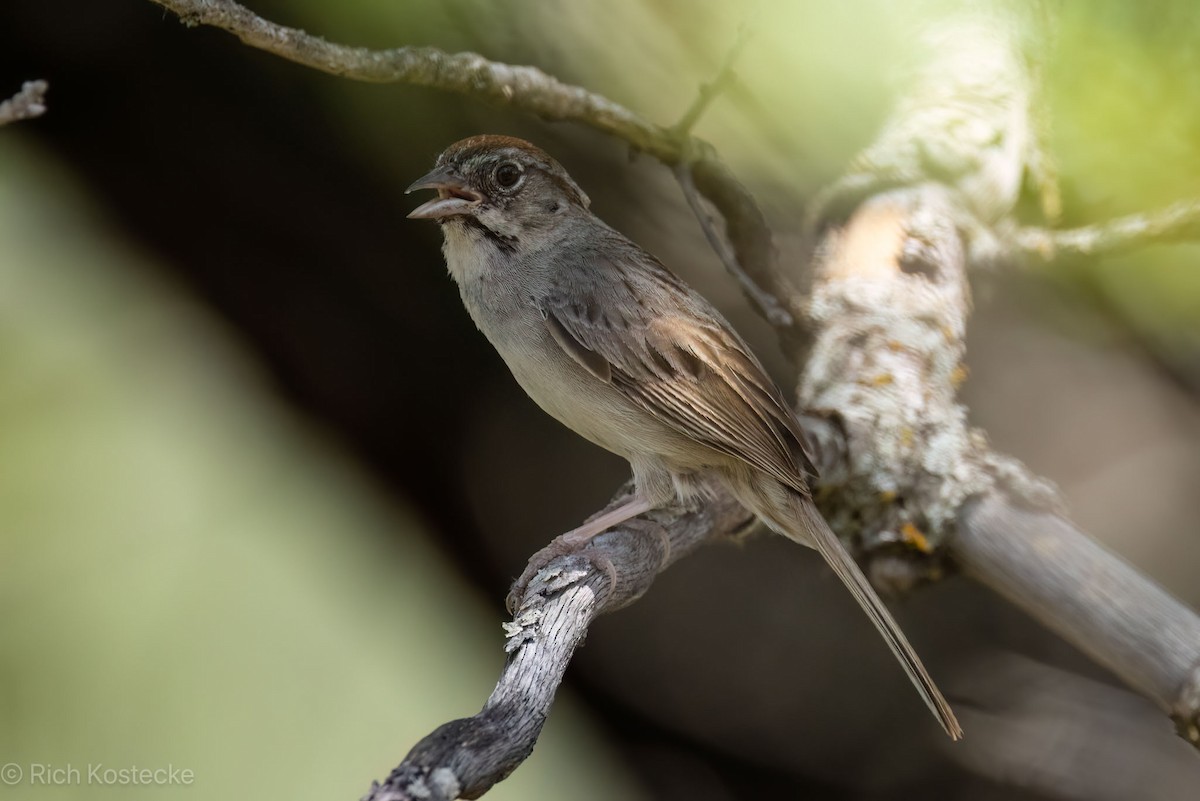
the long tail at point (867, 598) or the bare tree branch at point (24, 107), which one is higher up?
the bare tree branch at point (24, 107)

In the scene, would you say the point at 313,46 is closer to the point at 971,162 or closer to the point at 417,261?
the point at 417,261

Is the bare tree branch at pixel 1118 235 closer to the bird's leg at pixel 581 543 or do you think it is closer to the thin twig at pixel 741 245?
the thin twig at pixel 741 245

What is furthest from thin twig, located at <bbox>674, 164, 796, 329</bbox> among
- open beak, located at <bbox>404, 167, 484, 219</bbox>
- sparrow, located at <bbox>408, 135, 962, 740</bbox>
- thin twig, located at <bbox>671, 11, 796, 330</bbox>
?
open beak, located at <bbox>404, 167, 484, 219</bbox>

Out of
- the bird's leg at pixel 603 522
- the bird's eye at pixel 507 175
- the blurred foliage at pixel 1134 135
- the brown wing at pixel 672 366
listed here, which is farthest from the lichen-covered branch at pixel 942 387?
the bird's eye at pixel 507 175

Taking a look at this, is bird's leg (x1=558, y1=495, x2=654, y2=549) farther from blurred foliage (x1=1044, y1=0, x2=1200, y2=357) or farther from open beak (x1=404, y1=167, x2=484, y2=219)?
blurred foliage (x1=1044, y1=0, x2=1200, y2=357)

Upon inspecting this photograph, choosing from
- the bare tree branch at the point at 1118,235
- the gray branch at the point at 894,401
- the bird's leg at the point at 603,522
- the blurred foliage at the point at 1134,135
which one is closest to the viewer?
the gray branch at the point at 894,401

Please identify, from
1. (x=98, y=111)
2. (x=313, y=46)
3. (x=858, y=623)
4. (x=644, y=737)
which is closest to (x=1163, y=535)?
(x=858, y=623)
